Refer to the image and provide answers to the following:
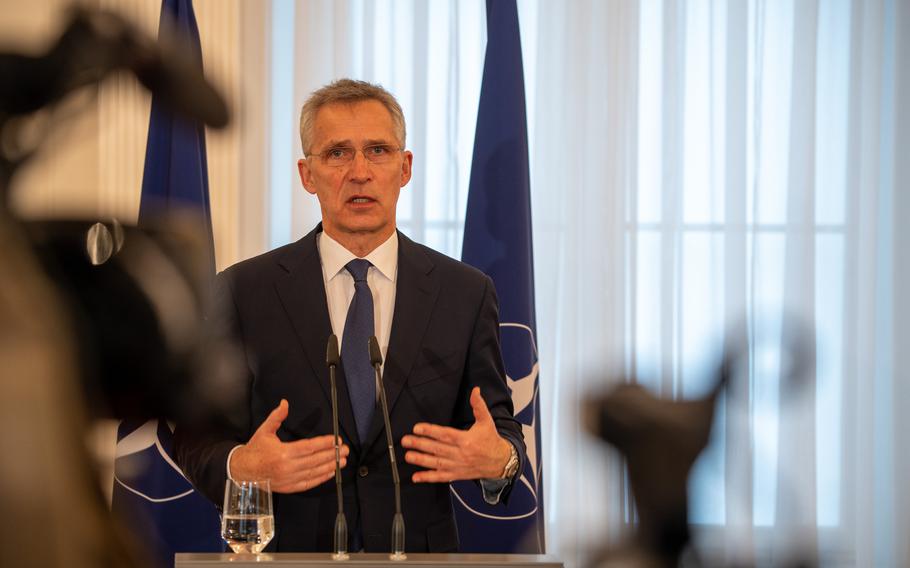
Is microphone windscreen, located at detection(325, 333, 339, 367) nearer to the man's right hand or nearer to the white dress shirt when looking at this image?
the man's right hand

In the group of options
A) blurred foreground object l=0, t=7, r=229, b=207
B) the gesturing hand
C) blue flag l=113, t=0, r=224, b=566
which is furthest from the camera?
blue flag l=113, t=0, r=224, b=566

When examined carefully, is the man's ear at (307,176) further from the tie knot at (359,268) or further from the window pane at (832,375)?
the window pane at (832,375)

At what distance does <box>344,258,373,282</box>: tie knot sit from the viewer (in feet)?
9.02

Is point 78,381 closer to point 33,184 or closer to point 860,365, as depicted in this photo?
point 33,184

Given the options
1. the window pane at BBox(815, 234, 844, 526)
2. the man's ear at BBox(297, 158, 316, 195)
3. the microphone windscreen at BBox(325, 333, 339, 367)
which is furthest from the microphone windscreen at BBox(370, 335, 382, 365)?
the window pane at BBox(815, 234, 844, 526)

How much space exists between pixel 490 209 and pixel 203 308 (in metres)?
3.73

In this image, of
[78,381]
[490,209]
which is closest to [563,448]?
[490,209]

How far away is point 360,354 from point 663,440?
2368 millimetres

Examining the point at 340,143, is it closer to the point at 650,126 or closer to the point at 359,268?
the point at 359,268

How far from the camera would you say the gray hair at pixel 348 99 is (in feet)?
9.41

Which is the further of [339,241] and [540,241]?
[540,241]

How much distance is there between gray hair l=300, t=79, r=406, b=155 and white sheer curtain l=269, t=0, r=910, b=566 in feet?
6.03

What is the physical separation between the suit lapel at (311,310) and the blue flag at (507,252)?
1.25 m

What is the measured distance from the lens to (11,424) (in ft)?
0.76
